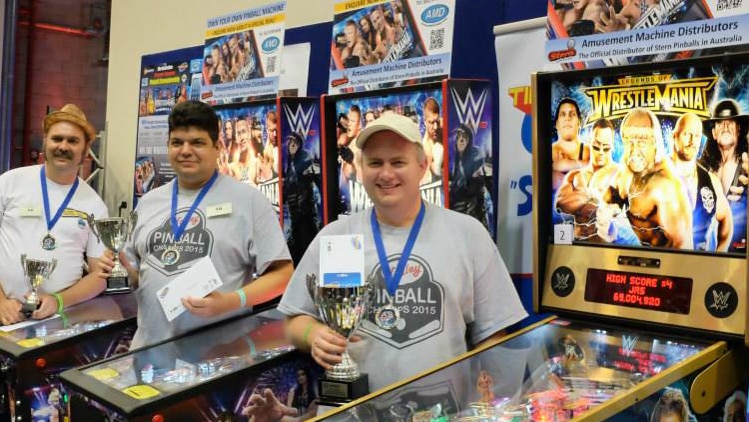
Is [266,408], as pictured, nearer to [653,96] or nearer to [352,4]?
[653,96]

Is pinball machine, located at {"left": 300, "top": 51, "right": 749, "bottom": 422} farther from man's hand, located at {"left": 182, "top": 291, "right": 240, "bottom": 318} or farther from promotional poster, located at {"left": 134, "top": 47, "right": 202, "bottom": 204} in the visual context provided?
promotional poster, located at {"left": 134, "top": 47, "right": 202, "bottom": 204}

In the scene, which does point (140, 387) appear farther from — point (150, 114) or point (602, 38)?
point (150, 114)

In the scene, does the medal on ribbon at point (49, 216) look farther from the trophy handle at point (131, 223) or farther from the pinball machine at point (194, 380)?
the pinball machine at point (194, 380)

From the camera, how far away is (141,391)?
2227 millimetres

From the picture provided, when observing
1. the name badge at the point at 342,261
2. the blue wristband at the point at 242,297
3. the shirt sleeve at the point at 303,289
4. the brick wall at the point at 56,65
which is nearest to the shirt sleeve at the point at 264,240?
the blue wristband at the point at 242,297

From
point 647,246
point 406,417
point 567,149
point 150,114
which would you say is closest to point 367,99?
point 567,149

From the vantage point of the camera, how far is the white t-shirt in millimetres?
3576

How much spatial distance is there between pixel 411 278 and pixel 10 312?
2154mm

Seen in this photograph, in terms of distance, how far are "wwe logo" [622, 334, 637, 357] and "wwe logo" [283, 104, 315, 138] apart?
178 cm

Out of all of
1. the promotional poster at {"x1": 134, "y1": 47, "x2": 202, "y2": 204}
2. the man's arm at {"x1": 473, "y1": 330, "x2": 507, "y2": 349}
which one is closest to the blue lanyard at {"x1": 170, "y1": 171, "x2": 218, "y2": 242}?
the man's arm at {"x1": 473, "y1": 330, "x2": 507, "y2": 349}

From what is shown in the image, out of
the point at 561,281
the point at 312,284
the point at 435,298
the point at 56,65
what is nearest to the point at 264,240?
the point at 312,284

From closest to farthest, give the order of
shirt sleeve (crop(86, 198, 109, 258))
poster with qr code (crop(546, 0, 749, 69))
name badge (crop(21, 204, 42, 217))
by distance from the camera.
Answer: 1. poster with qr code (crop(546, 0, 749, 69))
2. name badge (crop(21, 204, 42, 217))
3. shirt sleeve (crop(86, 198, 109, 258))

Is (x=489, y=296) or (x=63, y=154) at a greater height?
(x=63, y=154)

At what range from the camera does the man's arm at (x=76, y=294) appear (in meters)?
3.41
